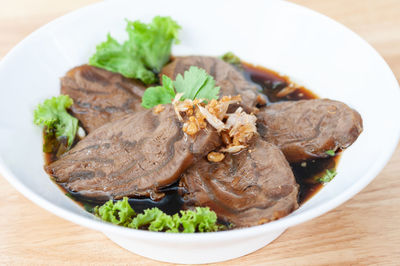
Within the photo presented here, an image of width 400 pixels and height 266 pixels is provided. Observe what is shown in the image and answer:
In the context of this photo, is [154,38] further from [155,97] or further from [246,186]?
[246,186]

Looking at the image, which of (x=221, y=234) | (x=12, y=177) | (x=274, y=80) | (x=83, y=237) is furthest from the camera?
(x=274, y=80)

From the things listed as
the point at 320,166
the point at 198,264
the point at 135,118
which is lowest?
the point at 198,264

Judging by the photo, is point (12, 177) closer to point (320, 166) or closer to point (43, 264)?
point (43, 264)

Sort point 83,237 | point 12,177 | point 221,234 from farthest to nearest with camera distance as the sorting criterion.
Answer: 1. point 83,237
2. point 12,177
3. point 221,234

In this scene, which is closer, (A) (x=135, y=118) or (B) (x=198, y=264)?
(B) (x=198, y=264)

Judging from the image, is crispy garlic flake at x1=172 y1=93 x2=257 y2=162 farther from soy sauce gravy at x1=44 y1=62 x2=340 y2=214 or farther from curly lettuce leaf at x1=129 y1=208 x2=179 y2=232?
curly lettuce leaf at x1=129 y1=208 x2=179 y2=232

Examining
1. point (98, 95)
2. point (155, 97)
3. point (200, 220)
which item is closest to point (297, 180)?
point (200, 220)

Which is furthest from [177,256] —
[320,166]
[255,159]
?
[320,166]
